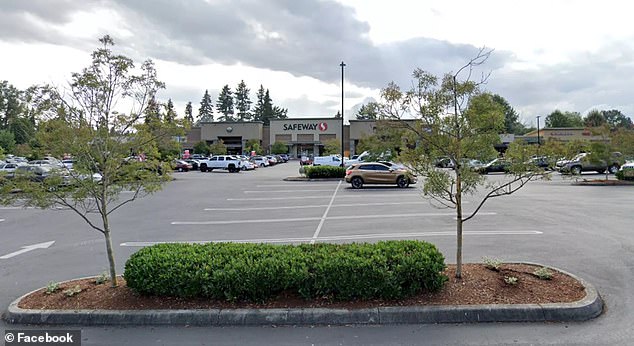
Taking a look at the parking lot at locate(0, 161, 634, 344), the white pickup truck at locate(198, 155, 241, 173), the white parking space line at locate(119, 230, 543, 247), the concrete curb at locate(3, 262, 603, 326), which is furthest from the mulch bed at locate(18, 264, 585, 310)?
the white pickup truck at locate(198, 155, 241, 173)

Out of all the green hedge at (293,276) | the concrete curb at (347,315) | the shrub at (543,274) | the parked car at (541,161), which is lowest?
the concrete curb at (347,315)

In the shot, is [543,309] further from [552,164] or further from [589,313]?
[552,164]

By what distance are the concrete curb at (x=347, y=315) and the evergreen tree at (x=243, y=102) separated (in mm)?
108870

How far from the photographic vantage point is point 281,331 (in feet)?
12.9

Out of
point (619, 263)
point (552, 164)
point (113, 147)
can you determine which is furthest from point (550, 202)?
point (113, 147)

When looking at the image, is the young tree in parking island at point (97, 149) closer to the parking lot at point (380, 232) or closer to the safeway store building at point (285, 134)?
the parking lot at point (380, 232)

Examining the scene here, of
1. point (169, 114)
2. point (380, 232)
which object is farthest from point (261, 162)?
point (169, 114)

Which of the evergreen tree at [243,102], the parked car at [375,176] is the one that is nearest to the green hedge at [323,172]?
the parked car at [375,176]

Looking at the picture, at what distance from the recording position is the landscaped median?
4.09m

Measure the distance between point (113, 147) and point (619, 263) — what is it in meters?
8.03

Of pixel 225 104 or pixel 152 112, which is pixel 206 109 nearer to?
pixel 225 104

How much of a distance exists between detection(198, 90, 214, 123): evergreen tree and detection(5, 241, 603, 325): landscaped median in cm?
11388

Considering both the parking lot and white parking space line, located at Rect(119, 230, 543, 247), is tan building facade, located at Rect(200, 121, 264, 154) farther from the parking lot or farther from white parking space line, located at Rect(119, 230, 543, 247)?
white parking space line, located at Rect(119, 230, 543, 247)

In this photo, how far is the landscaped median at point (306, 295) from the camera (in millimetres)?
4094
